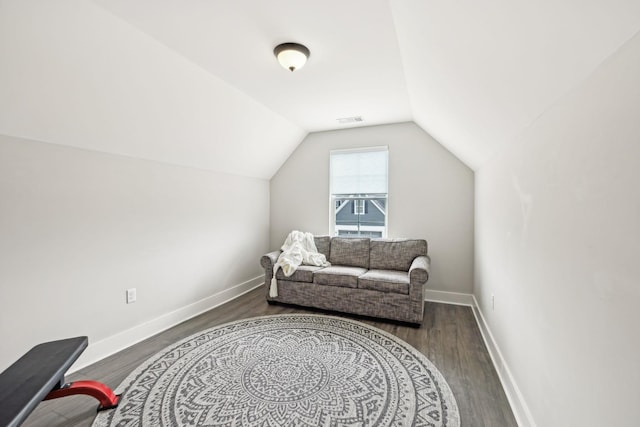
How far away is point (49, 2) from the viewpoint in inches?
60.9

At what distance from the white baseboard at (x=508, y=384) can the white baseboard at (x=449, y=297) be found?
89 cm

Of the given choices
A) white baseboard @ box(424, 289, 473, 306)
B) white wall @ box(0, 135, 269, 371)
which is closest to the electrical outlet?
white wall @ box(0, 135, 269, 371)

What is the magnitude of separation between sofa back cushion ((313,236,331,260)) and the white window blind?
79 cm

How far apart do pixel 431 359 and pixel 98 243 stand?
10.0ft

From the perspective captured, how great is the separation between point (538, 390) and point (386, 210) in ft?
9.62

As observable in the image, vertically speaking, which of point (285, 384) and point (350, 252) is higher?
point (350, 252)

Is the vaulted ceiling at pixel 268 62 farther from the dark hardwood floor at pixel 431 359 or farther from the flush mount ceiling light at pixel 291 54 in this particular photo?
the dark hardwood floor at pixel 431 359

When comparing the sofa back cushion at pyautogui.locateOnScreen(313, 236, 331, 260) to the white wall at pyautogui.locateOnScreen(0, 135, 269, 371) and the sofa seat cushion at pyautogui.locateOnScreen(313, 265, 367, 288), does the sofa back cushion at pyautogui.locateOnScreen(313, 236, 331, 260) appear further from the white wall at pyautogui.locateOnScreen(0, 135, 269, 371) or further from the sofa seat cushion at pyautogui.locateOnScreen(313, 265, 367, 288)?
the white wall at pyautogui.locateOnScreen(0, 135, 269, 371)

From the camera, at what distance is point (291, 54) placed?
216cm

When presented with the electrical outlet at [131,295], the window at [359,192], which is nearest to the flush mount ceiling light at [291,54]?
the window at [359,192]

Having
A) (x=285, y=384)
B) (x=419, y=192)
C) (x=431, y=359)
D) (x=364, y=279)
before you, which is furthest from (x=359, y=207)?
(x=285, y=384)

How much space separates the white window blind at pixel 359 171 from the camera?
14.1 ft

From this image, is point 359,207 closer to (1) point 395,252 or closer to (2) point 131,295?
(1) point 395,252

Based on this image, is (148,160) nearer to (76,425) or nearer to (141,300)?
(141,300)
